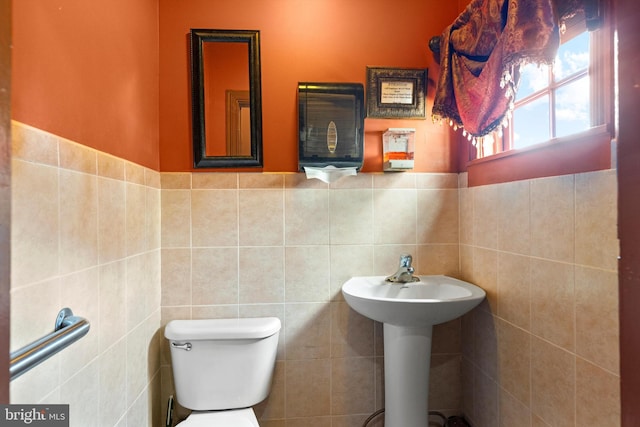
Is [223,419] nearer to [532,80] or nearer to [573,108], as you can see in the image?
[573,108]

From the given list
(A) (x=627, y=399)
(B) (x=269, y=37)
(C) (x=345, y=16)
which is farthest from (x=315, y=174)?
(A) (x=627, y=399)

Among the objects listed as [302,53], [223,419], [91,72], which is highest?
[302,53]

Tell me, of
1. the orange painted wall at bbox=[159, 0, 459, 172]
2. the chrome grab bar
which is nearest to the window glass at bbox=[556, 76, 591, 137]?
the orange painted wall at bbox=[159, 0, 459, 172]

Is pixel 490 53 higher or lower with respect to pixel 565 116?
higher

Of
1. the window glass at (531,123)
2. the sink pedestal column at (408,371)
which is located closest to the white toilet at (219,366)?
the sink pedestal column at (408,371)

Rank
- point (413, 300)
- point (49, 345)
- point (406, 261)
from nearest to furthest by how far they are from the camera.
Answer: point (49, 345)
point (413, 300)
point (406, 261)

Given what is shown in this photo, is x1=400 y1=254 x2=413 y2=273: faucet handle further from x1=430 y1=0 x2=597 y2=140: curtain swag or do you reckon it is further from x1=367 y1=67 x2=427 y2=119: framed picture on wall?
x1=367 y1=67 x2=427 y2=119: framed picture on wall

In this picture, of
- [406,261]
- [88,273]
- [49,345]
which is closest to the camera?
[49,345]

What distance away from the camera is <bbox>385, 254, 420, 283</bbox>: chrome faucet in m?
1.49

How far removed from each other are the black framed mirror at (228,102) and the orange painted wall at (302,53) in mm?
45

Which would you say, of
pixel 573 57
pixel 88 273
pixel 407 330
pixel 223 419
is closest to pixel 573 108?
pixel 573 57

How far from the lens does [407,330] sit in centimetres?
138

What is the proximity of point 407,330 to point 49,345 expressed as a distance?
1.21 metres

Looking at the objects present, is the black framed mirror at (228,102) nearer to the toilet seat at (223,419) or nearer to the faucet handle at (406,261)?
the faucet handle at (406,261)
